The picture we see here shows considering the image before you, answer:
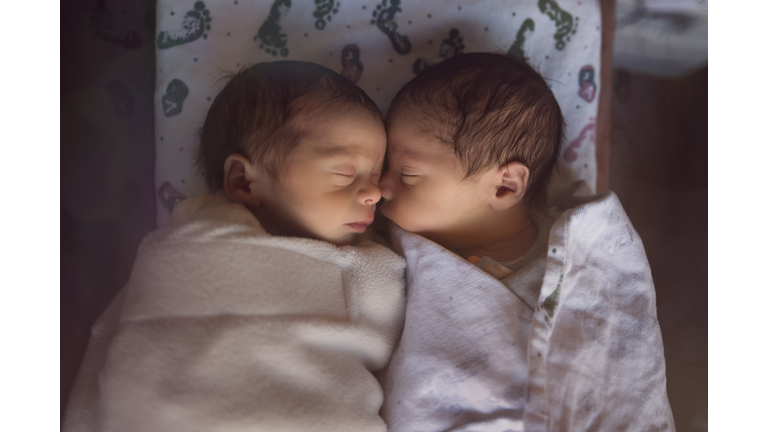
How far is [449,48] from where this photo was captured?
109 centimetres

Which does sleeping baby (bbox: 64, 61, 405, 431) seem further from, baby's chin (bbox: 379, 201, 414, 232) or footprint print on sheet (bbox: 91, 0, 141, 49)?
footprint print on sheet (bbox: 91, 0, 141, 49)

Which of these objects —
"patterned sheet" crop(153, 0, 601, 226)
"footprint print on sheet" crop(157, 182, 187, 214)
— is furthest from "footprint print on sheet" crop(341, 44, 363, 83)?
"footprint print on sheet" crop(157, 182, 187, 214)

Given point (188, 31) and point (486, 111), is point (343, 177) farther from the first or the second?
point (188, 31)

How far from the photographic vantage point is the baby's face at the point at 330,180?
81 cm

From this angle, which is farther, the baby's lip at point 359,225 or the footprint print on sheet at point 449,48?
the footprint print on sheet at point 449,48

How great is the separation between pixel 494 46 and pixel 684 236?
25.3 inches

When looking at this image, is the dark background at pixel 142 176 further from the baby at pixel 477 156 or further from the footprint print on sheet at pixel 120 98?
the baby at pixel 477 156

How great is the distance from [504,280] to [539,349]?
14 centimetres

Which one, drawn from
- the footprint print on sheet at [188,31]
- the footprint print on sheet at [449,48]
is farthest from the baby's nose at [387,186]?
the footprint print on sheet at [188,31]

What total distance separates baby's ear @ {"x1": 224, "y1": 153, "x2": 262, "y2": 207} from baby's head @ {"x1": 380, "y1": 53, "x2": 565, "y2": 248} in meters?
0.26

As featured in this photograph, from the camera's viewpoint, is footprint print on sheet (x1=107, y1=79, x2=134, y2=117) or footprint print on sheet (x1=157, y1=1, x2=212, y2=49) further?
footprint print on sheet (x1=157, y1=1, x2=212, y2=49)

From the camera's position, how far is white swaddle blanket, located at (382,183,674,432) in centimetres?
79

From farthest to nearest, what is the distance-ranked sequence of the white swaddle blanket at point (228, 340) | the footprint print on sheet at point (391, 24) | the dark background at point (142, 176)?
the footprint print on sheet at point (391, 24)
the dark background at point (142, 176)
the white swaddle blanket at point (228, 340)

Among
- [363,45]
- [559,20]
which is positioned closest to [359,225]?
[363,45]
